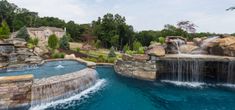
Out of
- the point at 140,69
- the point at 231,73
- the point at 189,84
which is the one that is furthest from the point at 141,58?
the point at 231,73

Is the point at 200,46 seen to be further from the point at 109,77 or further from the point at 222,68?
the point at 109,77

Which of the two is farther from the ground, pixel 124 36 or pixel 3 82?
pixel 124 36

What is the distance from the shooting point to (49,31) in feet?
156

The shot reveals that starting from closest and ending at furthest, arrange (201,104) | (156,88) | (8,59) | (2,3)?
(201,104) < (156,88) < (8,59) < (2,3)

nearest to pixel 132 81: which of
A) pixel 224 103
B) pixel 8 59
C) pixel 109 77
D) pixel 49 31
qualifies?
pixel 109 77

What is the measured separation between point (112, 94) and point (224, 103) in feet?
20.8

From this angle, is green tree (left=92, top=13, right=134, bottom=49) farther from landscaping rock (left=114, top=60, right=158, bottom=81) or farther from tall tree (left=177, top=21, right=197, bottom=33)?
landscaping rock (left=114, top=60, right=158, bottom=81)

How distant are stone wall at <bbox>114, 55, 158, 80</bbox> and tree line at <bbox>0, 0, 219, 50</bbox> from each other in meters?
13.6

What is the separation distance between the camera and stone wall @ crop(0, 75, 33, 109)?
863 centimetres

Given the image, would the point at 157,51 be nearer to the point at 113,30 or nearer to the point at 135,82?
the point at 135,82

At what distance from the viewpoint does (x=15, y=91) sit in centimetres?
888

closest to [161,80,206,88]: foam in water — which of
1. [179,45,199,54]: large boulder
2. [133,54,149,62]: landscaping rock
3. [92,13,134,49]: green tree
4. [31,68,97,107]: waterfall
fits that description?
[133,54,149,62]: landscaping rock

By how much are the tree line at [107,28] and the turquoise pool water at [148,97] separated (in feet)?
54.1

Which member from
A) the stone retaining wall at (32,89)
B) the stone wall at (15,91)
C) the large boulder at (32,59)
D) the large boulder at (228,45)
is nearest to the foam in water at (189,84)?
the large boulder at (228,45)
